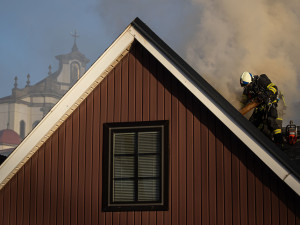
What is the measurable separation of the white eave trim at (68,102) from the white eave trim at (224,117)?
0.41 meters

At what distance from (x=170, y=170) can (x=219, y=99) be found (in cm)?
152

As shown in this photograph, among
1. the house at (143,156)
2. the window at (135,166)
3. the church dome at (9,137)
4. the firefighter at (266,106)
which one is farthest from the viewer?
the church dome at (9,137)

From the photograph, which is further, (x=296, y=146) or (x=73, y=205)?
(x=296, y=146)

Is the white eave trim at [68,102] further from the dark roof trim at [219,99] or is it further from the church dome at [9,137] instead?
the church dome at [9,137]

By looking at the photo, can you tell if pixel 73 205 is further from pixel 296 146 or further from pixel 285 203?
pixel 296 146

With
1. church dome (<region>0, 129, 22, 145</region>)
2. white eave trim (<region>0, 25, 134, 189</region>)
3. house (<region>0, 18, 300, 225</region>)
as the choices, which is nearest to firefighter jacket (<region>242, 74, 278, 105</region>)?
house (<region>0, 18, 300, 225</region>)


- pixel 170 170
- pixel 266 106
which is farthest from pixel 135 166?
pixel 266 106

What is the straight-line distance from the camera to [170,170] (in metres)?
10.3

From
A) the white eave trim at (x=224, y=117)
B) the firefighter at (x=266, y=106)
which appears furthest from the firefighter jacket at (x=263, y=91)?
the white eave trim at (x=224, y=117)

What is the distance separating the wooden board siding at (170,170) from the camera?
388 inches

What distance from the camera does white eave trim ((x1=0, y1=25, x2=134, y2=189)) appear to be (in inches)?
421

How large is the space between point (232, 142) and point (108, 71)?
2.68m

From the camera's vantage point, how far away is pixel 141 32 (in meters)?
10.6

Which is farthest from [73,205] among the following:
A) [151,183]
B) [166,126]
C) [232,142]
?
[232,142]
